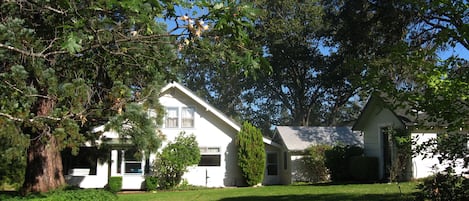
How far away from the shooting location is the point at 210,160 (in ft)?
82.0

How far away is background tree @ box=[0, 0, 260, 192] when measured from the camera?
4.60m

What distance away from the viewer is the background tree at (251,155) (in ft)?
78.5

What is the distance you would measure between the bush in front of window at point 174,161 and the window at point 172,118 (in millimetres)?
1278

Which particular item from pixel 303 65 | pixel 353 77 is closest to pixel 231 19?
pixel 353 77

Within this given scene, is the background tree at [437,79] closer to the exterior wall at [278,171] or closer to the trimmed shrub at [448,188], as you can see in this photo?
the trimmed shrub at [448,188]

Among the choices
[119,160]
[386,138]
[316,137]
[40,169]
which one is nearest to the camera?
[40,169]

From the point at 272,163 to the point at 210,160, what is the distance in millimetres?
4146

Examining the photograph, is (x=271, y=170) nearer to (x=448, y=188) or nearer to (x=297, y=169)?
(x=297, y=169)

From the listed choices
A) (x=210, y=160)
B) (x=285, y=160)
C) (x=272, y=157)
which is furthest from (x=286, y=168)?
(x=210, y=160)

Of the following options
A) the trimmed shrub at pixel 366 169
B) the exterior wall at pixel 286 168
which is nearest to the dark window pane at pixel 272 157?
the exterior wall at pixel 286 168

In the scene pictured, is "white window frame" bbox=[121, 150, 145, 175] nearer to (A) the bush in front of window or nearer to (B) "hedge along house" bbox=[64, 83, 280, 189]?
(B) "hedge along house" bbox=[64, 83, 280, 189]

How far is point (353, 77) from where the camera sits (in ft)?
30.0

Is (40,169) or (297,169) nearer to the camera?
(40,169)

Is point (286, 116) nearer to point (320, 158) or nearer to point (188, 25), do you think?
point (320, 158)
